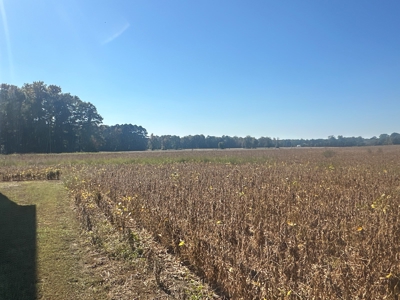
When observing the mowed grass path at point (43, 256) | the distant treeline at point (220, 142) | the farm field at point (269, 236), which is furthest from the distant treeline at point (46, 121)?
the farm field at point (269, 236)

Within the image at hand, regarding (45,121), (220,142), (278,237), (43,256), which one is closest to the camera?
(278,237)

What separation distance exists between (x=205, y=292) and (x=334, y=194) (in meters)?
5.07

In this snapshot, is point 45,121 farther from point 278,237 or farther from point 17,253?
point 278,237

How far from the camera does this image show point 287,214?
5.00 m

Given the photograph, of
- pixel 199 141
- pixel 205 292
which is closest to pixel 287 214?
pixel 205 292

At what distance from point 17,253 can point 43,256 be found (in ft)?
1.78

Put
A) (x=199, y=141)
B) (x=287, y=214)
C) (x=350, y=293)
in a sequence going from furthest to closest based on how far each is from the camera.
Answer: (x=199, y=141)
(x=287, y=214)
(x=350, y=293)

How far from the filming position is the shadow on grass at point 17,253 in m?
3.25

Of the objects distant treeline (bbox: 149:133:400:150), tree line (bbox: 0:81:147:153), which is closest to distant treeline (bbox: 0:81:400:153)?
tree line (bbox: 0:81:147:153)

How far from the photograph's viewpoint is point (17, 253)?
172 inches

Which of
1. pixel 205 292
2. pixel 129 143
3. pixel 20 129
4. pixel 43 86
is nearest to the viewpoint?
pixel 205 292

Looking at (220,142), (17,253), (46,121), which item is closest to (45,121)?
(46,121)

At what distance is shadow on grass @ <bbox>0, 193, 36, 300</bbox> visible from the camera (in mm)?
3248

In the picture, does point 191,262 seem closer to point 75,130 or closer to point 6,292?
point 6,292
